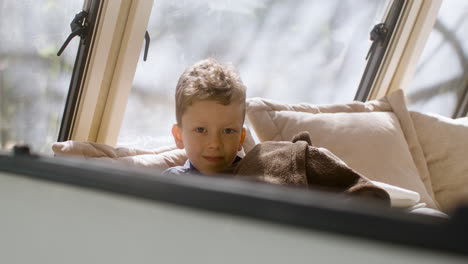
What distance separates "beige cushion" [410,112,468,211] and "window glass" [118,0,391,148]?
479mm

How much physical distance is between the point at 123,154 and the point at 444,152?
4.76 feet

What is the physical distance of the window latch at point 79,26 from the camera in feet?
6.32

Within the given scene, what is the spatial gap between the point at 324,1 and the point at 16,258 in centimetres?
223

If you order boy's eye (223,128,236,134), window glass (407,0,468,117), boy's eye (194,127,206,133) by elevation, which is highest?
window glass (407,0,468,117)

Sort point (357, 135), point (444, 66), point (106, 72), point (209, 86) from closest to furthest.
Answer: point (209, 86), point (106, 72), point (357, 135), point (444, 66)

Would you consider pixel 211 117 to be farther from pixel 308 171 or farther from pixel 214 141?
pixel 308 171

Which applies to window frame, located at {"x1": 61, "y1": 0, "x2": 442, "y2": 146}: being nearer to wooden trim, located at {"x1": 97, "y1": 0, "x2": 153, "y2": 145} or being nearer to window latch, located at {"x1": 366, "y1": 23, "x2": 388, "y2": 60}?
wooden trim, located at {"x1": 97, "y1": 0, "x2": 153, "y2": 145}

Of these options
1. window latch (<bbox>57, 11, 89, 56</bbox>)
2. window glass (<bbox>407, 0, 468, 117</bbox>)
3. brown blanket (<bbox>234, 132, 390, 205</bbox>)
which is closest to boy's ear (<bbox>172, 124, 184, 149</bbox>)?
brown blanket (<bbox>234, 132, 390, 205</bbox>)

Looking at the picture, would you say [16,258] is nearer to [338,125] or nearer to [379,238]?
[379,238]

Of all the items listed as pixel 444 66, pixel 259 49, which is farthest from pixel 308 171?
pixel 444 66

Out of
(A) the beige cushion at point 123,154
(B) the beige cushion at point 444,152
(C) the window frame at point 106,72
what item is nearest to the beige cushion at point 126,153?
(A) the beige cushion at point 123,154

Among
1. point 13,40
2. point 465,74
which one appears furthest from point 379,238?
point 465,74

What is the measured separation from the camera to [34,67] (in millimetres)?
1885

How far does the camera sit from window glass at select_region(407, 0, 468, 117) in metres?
2.98
